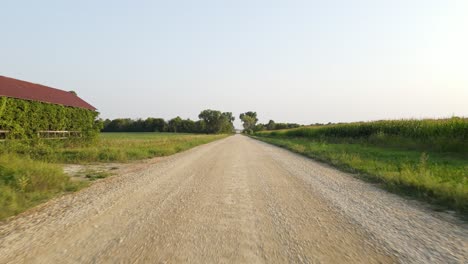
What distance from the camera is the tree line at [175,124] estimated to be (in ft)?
401

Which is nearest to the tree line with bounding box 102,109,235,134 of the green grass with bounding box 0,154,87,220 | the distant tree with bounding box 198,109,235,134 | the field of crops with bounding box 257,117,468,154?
the distant tree with bounding box 198,109,235,134

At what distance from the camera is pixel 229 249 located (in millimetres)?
3324

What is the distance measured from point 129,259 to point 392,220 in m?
3.96

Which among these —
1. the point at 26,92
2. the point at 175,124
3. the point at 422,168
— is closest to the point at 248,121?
the point at 175,124

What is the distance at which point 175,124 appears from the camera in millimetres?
126562

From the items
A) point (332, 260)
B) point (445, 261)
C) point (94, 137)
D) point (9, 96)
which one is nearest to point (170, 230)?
point (332, 260)

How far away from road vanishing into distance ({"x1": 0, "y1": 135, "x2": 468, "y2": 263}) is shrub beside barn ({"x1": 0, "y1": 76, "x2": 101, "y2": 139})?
53.7 ft

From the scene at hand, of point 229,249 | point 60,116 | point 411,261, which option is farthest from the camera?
point 60,116

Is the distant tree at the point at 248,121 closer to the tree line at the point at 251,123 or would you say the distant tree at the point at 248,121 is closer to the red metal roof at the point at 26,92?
the tree line at the point at 251,123

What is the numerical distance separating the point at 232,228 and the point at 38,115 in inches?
907

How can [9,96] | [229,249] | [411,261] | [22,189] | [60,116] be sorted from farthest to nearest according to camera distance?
[60,116], [9,96], [22,189], [229,249], [411,261]

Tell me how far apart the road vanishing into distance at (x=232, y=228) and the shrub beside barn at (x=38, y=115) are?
16.4 m

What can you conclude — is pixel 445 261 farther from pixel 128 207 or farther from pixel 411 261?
pixel 128 207

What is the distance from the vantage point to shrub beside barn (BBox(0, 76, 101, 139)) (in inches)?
746
